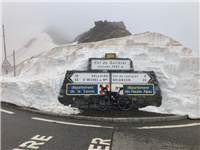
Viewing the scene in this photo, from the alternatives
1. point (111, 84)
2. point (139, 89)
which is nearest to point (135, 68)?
point (139, 89)

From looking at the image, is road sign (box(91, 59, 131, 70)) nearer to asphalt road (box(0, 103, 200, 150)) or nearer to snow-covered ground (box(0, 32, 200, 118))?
snow-covered ground (box(0, 32, 200, 118))

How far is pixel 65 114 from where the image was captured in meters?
5.53

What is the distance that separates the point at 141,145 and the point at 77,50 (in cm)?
680

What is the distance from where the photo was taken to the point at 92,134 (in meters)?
3.90

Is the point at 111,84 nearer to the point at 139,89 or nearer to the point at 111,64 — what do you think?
the point at 111,64

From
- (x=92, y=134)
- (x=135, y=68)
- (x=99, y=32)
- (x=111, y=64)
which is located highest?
(x=99, y=32)

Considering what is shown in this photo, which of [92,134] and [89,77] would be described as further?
[89,77]

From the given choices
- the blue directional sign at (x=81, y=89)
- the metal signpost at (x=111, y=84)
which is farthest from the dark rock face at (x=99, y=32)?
the blue directional sign at (x=81, y=89)

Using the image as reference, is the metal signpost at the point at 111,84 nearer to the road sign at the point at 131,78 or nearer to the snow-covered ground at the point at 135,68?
the road sign at the point at 131,78

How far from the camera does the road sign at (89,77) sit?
6.66 metres

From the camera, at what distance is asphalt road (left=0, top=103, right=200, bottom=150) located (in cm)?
328

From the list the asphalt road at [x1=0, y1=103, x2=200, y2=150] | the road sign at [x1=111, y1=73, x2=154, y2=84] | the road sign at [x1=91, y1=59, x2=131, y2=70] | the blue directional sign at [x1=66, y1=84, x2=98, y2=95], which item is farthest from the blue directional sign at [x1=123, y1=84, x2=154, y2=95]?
the asphalt road at [x1=0, y1=103, x2=200, y2=150]

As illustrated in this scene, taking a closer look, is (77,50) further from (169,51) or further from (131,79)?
(169,51)

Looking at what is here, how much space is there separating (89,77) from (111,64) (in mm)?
1349
